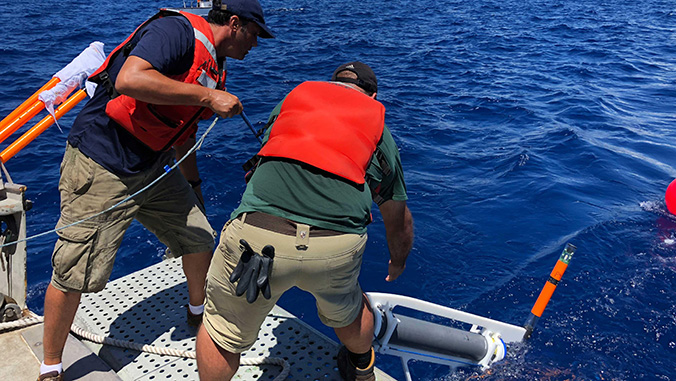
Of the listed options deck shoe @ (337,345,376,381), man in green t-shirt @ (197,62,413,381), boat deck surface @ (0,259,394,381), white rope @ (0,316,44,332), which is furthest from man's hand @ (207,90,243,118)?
white rope @ (0,316,44,332)

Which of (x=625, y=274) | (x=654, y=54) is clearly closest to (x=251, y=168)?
(x=625, y=274)

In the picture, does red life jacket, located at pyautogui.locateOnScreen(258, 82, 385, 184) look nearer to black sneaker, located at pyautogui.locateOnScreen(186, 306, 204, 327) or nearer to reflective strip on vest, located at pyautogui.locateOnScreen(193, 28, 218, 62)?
reflective strip on vest, located at pyautogui.locateOnScreen(193, 28, 218, 62)

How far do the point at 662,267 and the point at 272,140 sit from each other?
454cm

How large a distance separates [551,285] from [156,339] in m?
2.72

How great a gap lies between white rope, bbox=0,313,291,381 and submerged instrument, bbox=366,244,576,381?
52 cm

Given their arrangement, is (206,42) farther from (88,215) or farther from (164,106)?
(88,215)

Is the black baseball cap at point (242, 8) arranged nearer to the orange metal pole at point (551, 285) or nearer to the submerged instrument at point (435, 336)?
the submerged instrument at point (435, 336)

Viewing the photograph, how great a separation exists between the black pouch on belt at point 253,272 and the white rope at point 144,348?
0.97 metres

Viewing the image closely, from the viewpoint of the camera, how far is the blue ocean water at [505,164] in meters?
4.39

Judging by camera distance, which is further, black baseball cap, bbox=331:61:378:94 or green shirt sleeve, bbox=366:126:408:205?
black baseball cap, bbox=331:61:378:94

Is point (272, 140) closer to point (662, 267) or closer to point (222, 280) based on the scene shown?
point (222, 280)

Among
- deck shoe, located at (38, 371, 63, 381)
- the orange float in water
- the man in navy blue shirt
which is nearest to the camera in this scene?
the man in navy blue shirt

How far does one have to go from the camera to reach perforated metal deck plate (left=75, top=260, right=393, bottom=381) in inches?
109

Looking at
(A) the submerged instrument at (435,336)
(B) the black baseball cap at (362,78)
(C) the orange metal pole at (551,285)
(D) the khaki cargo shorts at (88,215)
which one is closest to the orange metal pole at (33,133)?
(D) the khaki cargo shorts at (88,215)
